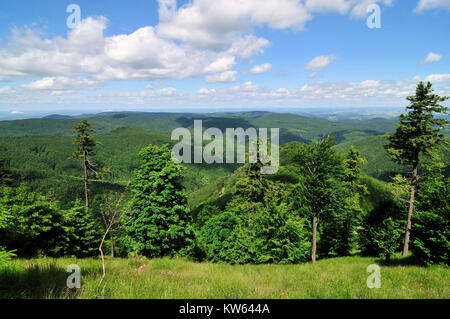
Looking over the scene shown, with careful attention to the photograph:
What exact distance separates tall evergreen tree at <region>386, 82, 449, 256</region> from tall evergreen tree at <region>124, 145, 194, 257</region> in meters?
17.4

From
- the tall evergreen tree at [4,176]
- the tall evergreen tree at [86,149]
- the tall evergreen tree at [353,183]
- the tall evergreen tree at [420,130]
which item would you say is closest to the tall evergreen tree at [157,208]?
the tall evergreen tree at [86,149]

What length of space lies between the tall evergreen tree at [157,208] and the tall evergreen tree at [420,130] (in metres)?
17.4

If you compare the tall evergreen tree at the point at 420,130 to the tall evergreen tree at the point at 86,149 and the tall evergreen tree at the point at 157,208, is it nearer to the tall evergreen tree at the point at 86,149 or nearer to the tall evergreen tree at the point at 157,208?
the tall evergreen tree at the point at 157,208

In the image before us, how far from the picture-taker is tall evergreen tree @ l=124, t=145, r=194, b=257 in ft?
56.5

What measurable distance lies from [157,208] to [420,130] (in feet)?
68.2

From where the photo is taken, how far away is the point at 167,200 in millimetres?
17828

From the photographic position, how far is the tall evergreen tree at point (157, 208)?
56.5 feet

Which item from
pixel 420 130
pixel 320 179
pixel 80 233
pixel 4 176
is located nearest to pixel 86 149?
pixel 80 233

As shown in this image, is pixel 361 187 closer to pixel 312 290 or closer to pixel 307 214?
pixel 307 214

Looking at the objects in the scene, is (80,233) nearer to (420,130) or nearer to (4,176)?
(4,176)

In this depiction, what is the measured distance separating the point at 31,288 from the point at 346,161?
2943 cm
